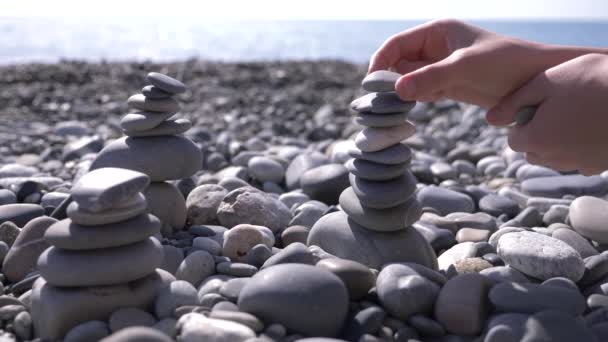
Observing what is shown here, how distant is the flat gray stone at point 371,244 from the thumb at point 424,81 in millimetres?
589

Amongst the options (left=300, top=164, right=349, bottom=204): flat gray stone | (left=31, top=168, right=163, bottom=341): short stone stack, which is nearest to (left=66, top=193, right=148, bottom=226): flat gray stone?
(left=31, top=168, right=163, bottom=341): short stone stack

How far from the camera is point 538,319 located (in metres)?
1.82

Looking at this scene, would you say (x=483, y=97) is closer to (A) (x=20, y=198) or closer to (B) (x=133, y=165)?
(B) (x=133, y=165)

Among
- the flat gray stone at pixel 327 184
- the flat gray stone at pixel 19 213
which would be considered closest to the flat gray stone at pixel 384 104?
the flat gray stone at pixel 327 184

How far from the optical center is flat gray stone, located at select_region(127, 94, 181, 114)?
9.56 feet

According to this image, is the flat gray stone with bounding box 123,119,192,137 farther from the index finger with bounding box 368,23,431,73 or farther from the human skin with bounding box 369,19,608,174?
the human skin with bounding box 369,19,608,174

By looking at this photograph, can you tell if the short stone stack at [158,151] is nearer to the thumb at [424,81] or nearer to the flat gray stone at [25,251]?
the flat gray stone at [25,251]

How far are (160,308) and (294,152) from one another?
3132 millimetres

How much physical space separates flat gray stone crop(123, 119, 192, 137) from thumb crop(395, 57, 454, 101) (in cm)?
123

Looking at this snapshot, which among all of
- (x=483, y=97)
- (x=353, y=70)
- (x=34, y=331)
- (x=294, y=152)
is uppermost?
(x=483, y=97)

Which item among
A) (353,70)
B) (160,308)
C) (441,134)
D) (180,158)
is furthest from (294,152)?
(353,70)

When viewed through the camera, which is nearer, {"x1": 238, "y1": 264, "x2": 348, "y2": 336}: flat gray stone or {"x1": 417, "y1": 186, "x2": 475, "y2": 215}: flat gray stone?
{"x1": 238, "y1": 264, "x2": 348, "y2": 336}: flat gray stone

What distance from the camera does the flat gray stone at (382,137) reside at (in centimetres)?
243

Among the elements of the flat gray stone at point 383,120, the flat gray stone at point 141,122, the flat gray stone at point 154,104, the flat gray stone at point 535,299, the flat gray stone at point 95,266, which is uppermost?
the flat gray stone at point 383,120
